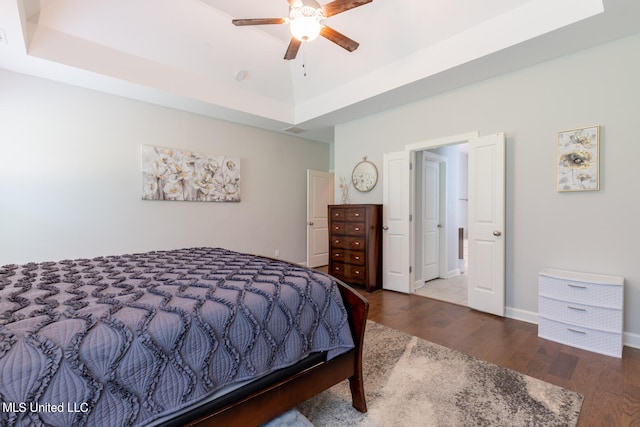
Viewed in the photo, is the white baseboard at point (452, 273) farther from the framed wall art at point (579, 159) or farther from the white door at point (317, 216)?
the framed wall art at point (579, 159)

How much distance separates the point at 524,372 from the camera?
2146mm

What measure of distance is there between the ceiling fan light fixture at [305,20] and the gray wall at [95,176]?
2735 millimetres

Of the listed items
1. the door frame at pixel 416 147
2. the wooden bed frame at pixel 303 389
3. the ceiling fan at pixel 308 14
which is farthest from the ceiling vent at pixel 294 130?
the wooden bed frame at pixel 303 389

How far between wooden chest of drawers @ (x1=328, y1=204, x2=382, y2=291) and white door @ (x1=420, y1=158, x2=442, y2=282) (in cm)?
80

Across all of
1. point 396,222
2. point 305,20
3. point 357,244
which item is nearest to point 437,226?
point 396,222

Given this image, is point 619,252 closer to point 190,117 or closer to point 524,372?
point 524,372

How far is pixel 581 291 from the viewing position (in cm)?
254

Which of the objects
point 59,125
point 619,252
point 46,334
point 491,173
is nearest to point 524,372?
point 619,252

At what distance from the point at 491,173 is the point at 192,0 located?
3870 mm

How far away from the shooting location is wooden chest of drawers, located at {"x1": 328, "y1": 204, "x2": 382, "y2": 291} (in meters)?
4.26

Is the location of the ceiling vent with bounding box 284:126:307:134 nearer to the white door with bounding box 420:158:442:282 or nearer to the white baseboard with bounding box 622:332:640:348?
the white door with bounding box 420:158:442:282

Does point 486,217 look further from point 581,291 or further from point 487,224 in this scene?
point 581,291

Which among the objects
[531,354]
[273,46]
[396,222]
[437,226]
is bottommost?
[531,354]

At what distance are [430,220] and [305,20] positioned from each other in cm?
354
